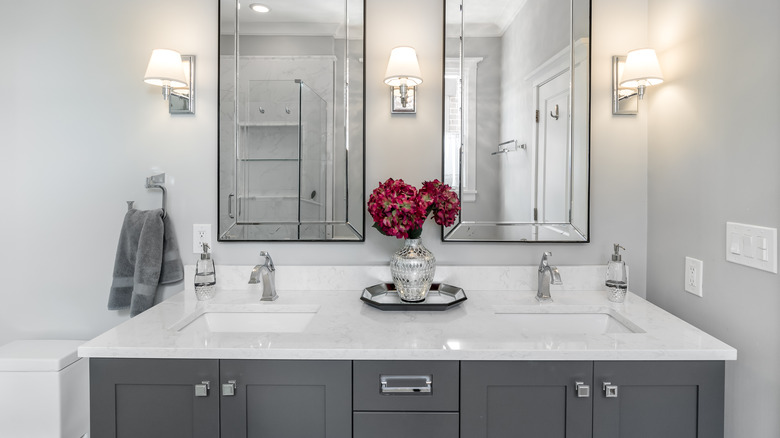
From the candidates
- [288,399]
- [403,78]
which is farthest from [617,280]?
[288,399]

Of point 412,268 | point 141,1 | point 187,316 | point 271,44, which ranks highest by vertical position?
point 141,1

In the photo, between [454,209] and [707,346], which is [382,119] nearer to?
[454,209]

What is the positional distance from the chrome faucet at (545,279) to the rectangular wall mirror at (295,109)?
73 centimetres

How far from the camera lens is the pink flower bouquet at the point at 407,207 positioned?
1.50m

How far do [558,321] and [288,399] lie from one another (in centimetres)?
99

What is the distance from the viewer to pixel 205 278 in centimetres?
164

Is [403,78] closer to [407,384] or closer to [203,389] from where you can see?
[407,384]

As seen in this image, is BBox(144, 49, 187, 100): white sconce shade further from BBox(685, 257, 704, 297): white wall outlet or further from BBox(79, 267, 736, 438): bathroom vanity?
BBox(685, 257, 704, 297): white wall outlet

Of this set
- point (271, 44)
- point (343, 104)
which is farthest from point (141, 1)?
point (343, 104)

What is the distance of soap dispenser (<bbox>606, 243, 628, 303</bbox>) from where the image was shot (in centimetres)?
159

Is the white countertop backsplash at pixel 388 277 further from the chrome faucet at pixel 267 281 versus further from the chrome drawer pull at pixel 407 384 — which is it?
the chrome drawer pull at pixel 407 384

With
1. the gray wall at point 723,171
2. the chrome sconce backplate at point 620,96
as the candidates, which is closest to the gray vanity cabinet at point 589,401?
the gray wall at point 723,171

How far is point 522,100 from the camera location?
1.73 m

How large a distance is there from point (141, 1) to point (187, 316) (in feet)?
4.33
